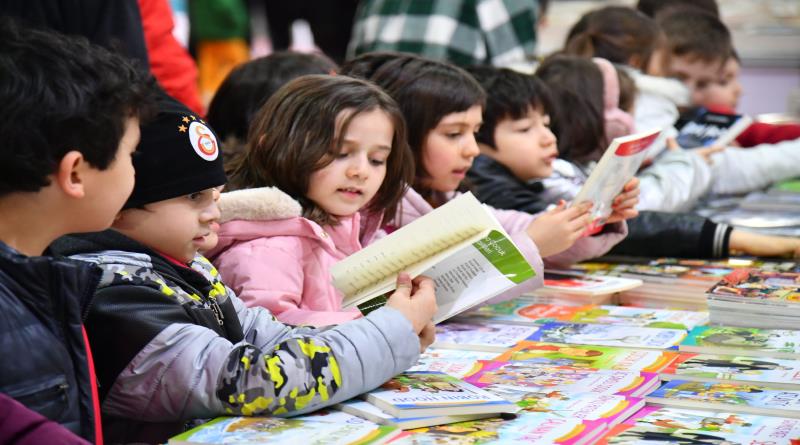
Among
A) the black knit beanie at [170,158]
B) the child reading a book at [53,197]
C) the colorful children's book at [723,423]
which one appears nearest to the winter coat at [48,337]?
the child reading a book at [53,197]

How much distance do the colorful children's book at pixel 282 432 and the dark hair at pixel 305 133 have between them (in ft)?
2.42

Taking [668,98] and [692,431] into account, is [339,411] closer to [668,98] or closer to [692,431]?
[692,431]

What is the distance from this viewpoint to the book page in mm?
1875

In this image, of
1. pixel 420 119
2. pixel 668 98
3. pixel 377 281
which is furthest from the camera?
pixel 668 98

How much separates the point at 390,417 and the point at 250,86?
5.26 ft

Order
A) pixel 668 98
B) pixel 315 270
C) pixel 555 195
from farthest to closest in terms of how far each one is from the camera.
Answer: pixel 668 98 < pixel 555 195 < pixel 315 270

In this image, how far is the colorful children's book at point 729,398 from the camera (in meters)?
1.71

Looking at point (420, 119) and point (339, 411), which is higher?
point (420, 119)

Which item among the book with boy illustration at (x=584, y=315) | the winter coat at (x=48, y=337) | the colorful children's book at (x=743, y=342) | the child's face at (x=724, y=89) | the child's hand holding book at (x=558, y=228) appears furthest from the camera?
the child's face at (x=724, y=89)

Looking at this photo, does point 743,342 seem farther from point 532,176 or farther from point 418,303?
point 532,176

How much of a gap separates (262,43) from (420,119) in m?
5.22

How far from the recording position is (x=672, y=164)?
12.4 ft

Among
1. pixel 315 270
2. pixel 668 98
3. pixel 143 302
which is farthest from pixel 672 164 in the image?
pixel 143 302

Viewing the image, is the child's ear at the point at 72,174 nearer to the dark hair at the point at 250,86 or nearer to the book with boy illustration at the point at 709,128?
the dark hair at the point at 250,86
